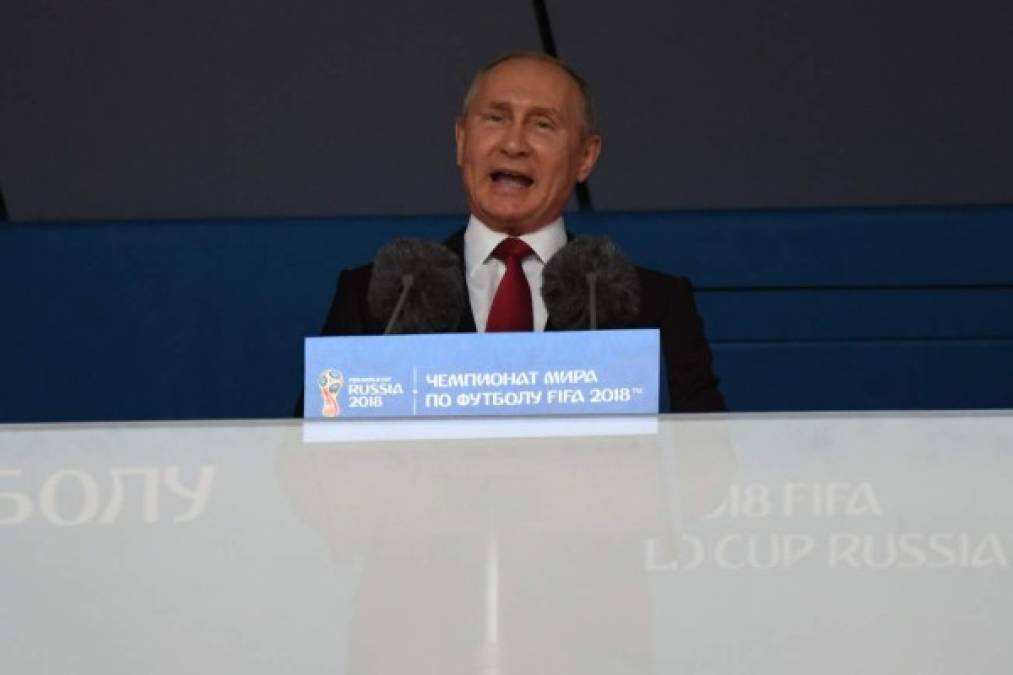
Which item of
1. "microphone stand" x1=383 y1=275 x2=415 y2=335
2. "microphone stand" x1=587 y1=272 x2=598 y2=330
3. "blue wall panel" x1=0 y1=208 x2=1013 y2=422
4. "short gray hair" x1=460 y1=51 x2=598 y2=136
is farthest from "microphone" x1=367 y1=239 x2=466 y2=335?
"blue wall panel" x1=0 y1=208 x2=1013 y2=422

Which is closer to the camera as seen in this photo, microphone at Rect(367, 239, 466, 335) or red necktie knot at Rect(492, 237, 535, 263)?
microphone at Rect(367, 239, 466, 335)

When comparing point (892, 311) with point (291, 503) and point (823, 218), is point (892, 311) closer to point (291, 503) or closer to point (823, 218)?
point (823, 218)

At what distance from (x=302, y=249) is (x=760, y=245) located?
2.39 ft

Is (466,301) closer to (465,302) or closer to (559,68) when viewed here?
(465,302)

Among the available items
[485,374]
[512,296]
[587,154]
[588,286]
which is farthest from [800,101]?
[485,374]

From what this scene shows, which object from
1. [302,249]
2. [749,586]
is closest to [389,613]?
[749,586]

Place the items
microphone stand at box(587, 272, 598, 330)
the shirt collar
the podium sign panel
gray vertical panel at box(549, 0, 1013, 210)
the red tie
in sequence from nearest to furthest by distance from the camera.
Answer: the podium sign panel, microphone stand at box(587, 272, 598, 330), the red tie, the shirt collar, gray vertical panel at box(549, 0, 1013, 210)

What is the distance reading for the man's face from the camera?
211 centimetres

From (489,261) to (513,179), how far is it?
0.32 feet

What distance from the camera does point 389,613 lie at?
3.23 ft

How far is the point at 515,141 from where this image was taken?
2.12 m

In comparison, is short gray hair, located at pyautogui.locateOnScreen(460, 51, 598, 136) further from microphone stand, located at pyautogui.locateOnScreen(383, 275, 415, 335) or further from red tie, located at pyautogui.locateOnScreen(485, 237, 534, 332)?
microphone stand, located at pyautogui.locateOnScreen(383, 275, 415, 335)

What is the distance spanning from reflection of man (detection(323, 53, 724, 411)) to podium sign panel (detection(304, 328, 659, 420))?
47 cm

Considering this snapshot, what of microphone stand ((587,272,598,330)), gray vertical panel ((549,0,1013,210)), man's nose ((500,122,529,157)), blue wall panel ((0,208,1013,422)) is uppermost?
gray vertical panel ((549,0,1013,210))
